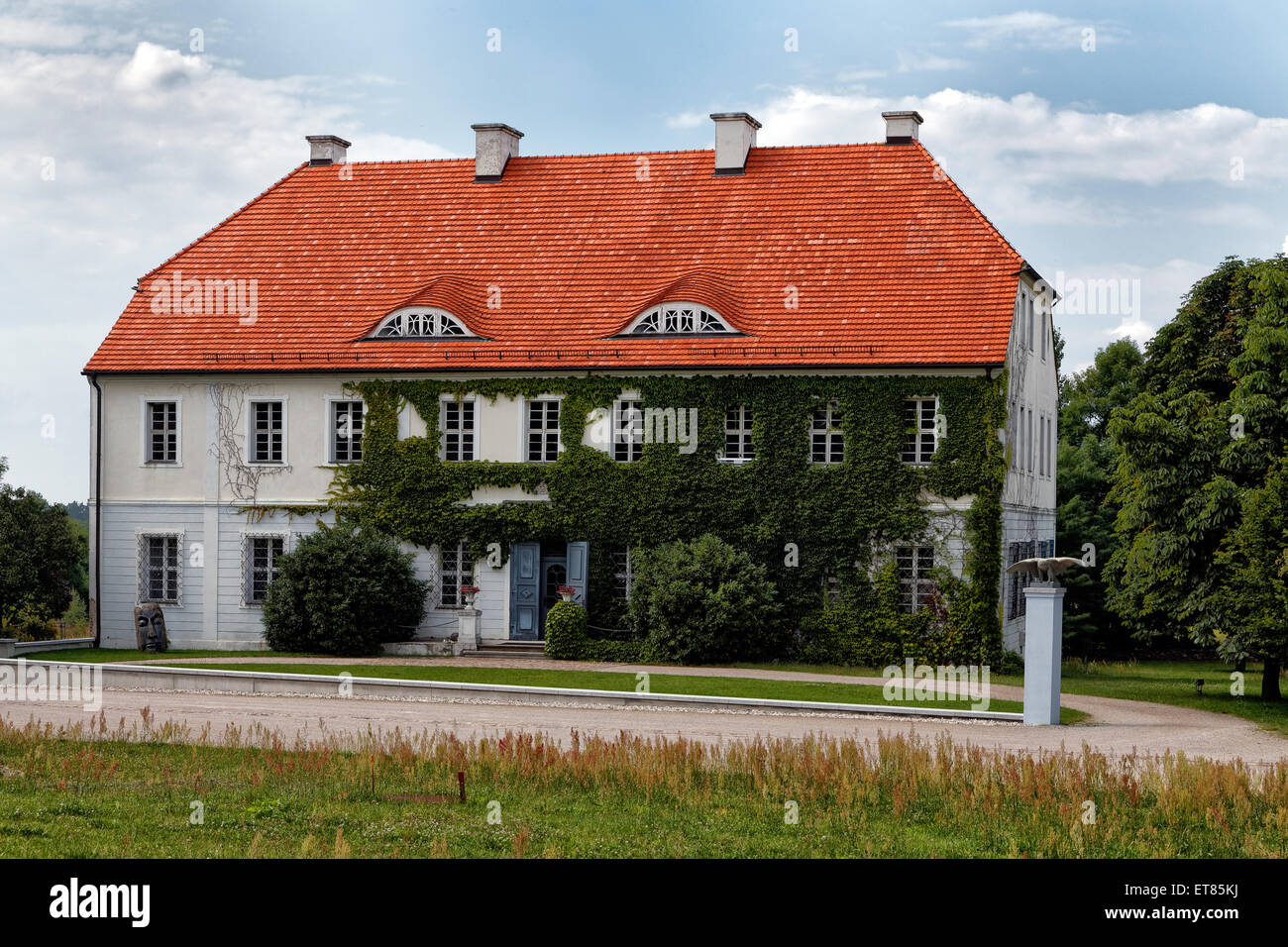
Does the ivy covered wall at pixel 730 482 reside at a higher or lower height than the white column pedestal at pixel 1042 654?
higher

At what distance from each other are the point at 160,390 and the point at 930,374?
702 inches

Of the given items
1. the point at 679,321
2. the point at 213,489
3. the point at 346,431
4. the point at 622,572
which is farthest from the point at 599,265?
the point at 213,489

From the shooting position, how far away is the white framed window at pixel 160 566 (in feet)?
120

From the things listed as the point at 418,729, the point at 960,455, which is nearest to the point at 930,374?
the point at 960,455

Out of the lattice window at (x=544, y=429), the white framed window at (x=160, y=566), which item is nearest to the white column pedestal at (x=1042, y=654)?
the lattice window at (x=544, y=429)

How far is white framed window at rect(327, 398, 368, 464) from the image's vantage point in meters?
36.0

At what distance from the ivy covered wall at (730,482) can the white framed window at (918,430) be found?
241 millimetres

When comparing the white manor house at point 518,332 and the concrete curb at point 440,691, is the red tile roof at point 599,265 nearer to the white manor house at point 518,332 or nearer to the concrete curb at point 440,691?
the white manor house at point 518,332

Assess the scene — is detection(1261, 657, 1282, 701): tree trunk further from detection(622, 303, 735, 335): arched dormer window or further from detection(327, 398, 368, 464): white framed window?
detection(327, 398, 368, 464): white framed window

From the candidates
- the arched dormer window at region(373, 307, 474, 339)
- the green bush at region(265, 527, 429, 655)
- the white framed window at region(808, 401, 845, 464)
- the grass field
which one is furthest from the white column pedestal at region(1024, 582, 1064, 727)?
the arched dormer window at region(373, 307, 474, 339)

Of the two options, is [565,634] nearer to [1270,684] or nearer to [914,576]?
[914,576]

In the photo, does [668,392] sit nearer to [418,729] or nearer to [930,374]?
[930,374]

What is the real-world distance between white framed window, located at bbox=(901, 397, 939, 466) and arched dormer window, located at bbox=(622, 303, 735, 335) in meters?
4.34

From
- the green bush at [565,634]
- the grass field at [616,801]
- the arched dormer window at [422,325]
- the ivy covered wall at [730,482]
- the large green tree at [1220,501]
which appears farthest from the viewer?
the arched dormer window at [422,325]
